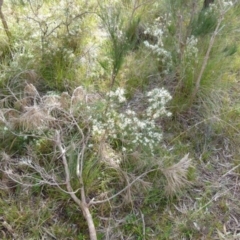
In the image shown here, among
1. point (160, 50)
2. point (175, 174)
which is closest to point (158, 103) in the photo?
point (175, 174)

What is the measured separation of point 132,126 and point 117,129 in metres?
0.08

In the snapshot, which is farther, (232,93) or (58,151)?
(232,93)

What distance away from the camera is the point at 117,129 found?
76.1 inches

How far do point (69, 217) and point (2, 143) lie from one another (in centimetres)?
55

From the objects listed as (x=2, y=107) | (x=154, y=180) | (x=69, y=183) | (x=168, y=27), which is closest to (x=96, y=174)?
(x=69, y=183)

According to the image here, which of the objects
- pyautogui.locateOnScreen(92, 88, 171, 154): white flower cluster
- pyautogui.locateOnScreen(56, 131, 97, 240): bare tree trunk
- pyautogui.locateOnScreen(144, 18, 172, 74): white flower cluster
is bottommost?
pyautogui.locateOnScreen(56, 131, 97, 240): bare tree trunk

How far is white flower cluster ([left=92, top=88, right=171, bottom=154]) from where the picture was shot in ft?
6.16

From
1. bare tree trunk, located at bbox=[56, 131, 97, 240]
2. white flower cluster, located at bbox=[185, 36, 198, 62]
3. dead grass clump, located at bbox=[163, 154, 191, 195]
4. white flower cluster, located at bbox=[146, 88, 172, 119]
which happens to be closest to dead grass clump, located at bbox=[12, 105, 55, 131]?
bare tree trunk, located at bbox=[56, 131, 97, 240]

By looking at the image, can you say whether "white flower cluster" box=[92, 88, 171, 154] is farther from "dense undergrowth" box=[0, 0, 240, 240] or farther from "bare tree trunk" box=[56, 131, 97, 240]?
"bare tree trunk" box=[56, 131, 97, 240]

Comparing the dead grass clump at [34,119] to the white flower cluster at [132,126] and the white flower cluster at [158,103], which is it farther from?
the white flower cluster at [158,103]

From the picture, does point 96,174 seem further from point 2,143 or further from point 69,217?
point 2,143

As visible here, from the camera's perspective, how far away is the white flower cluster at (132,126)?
6.16ft

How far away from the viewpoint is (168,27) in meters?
2.51

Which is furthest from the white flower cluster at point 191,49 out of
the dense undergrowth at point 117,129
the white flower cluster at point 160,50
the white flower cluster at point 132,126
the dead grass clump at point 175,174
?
the dead grass clump at point 175,174
